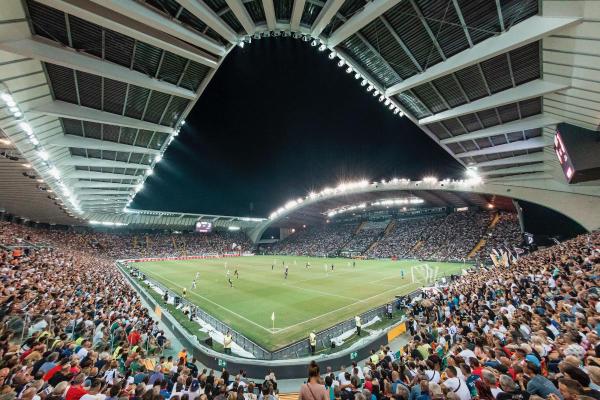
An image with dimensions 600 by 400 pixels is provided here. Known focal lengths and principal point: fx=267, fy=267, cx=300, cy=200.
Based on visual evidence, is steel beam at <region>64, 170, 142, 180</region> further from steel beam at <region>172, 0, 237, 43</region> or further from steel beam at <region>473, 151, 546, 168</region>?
steel beam at <region>473, 151, 546, 168</region>

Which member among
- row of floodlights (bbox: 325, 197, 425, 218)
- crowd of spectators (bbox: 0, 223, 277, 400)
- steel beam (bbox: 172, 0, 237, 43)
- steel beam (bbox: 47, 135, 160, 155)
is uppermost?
row of floodlights (bbox: 325, 197, 425, 218)

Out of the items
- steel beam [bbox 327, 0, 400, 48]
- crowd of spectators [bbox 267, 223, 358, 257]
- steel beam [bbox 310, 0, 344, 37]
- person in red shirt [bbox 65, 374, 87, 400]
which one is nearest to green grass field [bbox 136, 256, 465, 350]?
person in red shirt [bbox 65, 374, 87, 400]

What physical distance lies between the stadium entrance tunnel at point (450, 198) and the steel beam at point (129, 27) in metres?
38.0

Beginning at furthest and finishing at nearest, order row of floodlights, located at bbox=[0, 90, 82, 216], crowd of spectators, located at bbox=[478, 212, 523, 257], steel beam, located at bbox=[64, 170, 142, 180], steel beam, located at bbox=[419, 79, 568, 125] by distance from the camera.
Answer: crowd of spectators, located at bbox=[478, 212, 523, 257], steel beam, located at bbox=[64, 170, 142, 180], steel beam, located at bbox=[419, 79, 568, 125], row of floodlights, located at bbox=[0, 90, 82, 216]

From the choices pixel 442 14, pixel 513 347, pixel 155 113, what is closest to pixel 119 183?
pixel 155 113

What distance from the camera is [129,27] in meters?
8.84

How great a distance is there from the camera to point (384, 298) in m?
24.0

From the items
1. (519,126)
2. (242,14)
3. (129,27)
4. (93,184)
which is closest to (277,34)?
(242,14)

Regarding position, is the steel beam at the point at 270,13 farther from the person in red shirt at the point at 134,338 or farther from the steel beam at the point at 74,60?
the person in red shirt at the point at 134,338

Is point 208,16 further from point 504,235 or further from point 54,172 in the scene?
point 504,235

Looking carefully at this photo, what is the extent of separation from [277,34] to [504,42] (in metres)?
9.18

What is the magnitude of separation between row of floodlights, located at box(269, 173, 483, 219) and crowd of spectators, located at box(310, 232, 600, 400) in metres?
20.6

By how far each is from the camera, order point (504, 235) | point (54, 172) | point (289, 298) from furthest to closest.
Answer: point (504, 235), point (289, 298), point (54, 172)

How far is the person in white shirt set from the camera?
520cm
